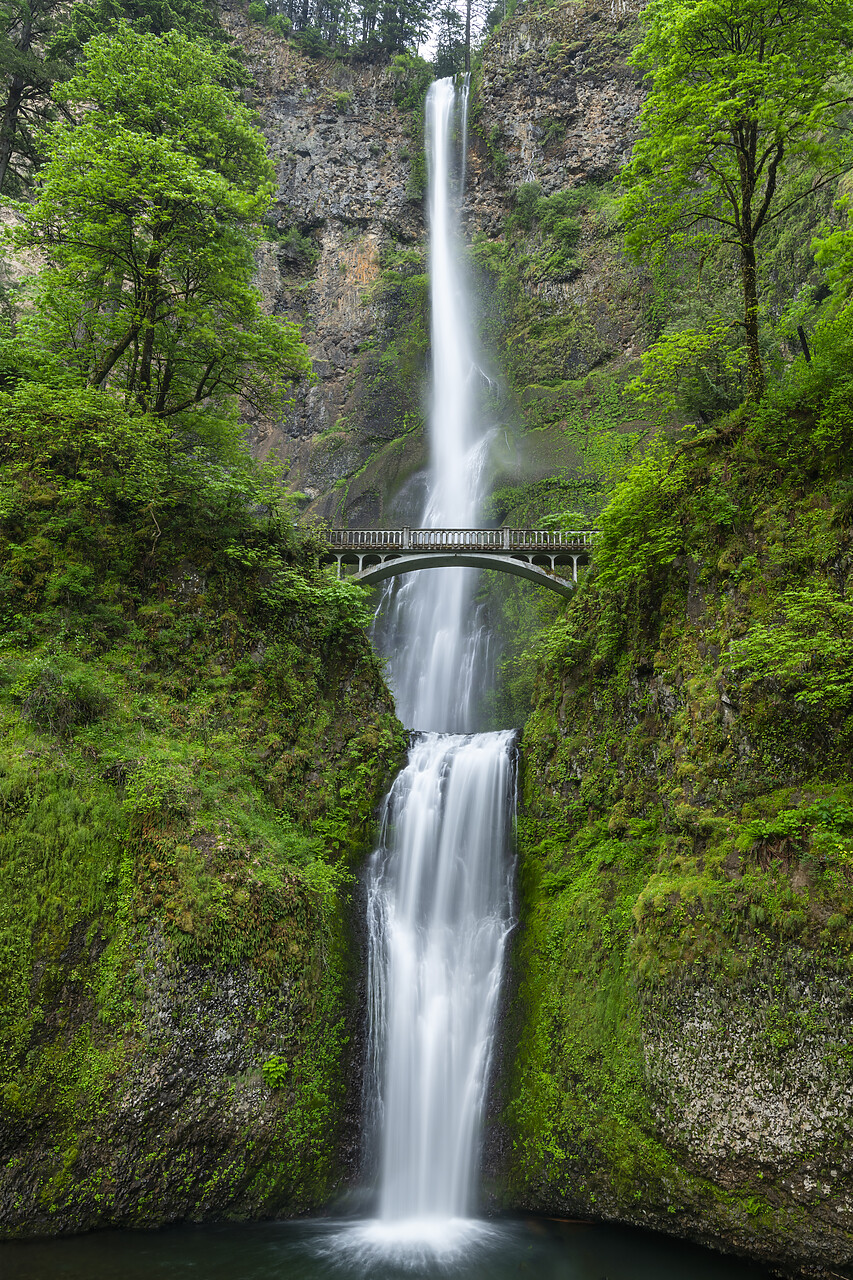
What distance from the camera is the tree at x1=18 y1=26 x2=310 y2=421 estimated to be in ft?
36.3

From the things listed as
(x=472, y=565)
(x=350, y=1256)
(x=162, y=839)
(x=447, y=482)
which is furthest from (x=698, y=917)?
(x=447, y=482)

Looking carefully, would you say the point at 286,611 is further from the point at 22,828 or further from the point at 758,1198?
the point at 758,1198

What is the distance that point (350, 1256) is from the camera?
7168 millimetres

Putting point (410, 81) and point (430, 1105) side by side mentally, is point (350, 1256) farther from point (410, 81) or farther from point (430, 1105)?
point (410, 81)

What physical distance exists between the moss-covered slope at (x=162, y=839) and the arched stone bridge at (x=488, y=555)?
6.19 meters

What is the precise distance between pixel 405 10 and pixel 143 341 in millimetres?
41164

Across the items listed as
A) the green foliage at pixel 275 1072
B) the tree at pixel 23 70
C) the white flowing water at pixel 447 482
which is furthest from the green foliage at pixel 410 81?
the green foliage at pixel 275 1072

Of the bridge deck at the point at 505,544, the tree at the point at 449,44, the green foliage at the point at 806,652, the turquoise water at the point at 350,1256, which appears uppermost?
the tree at the point at 449,44

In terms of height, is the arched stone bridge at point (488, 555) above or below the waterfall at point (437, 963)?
above

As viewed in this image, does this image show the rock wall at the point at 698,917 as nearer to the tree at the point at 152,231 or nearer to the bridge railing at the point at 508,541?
the bridge railing at the point at 508,541

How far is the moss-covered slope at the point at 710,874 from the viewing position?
6.31 m

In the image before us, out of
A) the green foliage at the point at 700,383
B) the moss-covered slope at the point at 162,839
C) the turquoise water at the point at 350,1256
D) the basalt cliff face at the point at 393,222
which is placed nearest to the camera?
the turquoise water at the point at 350,1256

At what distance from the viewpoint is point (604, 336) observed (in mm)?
26734

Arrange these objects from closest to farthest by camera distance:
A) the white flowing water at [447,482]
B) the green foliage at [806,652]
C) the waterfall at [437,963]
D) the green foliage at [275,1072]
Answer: the green foliage at [806,652] < the green foliage at [275,1072] < the waterfall at [437,963] < the white flowing water at [447,482]
